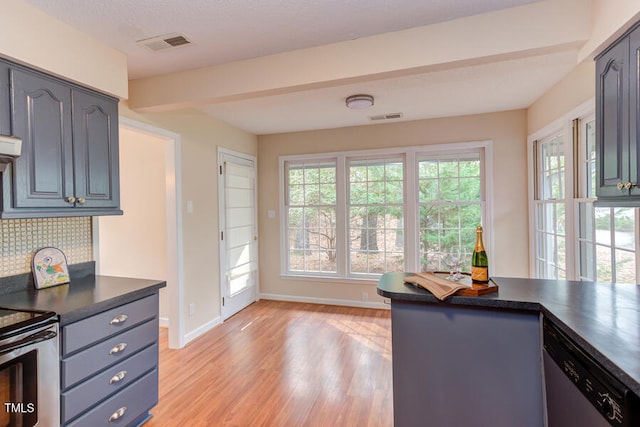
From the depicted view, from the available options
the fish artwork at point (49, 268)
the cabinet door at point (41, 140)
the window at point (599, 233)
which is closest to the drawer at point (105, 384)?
the fish artwork at point (49, 268)

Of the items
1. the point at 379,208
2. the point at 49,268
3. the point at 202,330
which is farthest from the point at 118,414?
the point at 379,208

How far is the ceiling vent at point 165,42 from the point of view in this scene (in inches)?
80.1

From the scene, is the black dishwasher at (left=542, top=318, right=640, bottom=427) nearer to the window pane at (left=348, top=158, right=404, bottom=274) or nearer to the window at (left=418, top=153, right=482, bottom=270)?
the window at (left=418, top=153, right=482, bottom=270)

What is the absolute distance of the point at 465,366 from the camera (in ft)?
4.99

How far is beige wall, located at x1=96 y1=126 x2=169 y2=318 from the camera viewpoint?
3.68 metres

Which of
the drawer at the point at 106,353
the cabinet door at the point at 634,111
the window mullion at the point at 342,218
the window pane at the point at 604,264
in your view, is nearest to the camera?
the cabinet door at the point at 634,111

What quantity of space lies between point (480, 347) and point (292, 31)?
80.3 inches

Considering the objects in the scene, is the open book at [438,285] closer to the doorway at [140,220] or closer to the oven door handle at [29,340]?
the oven door handle at [29,340]

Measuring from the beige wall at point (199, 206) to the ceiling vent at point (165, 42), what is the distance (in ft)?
3.02

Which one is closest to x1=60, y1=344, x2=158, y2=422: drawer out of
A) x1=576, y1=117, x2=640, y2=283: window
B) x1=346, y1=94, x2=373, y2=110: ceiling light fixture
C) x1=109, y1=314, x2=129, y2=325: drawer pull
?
x1=109, y1=314, x2=129, y2=325: drawer pull

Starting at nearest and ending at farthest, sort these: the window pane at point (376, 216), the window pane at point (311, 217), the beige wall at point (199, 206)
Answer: the beige wall at point (199, 206), the window pane at point (376, 216), the window pane at point (311, 217)

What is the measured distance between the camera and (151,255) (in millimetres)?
3758

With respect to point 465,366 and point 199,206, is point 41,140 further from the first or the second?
point 465,366

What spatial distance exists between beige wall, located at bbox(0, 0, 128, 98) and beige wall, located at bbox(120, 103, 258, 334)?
0.75 metres
